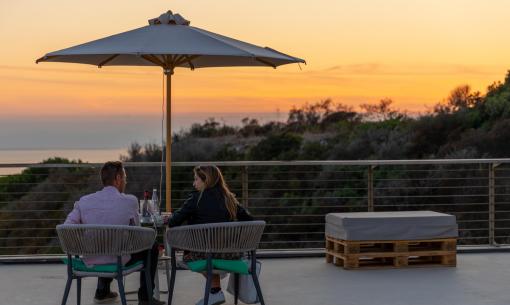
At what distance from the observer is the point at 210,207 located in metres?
6.29

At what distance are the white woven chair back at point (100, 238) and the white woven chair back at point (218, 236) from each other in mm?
263

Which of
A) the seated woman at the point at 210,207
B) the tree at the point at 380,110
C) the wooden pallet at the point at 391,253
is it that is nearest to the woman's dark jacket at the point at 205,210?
the seated woman at the point at 210,207

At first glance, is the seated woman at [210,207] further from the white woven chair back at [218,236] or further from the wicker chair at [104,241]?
the wicker chair at [104,241]

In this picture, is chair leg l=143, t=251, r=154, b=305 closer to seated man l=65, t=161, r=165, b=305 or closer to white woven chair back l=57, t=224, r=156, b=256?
seated man l=65, t=161, r=165, b=305

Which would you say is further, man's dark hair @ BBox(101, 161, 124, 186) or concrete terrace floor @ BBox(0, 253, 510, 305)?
concrete terrace floor @ BBox(0, 253, 510, 305)

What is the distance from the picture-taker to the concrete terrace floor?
269 inches

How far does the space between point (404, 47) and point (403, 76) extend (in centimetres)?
289

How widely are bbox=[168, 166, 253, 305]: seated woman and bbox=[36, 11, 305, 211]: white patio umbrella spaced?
91 cm

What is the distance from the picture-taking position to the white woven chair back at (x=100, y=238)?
19.1 ft

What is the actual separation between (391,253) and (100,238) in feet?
9.94

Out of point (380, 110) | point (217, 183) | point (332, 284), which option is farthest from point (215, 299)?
point (380, 110)

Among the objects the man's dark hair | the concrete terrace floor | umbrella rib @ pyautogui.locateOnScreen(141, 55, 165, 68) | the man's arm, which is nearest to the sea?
the concrete terrace floor

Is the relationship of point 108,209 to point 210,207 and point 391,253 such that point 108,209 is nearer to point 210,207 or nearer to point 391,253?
point 210,207

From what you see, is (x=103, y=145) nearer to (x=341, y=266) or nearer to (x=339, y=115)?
(x=341, y=266)
